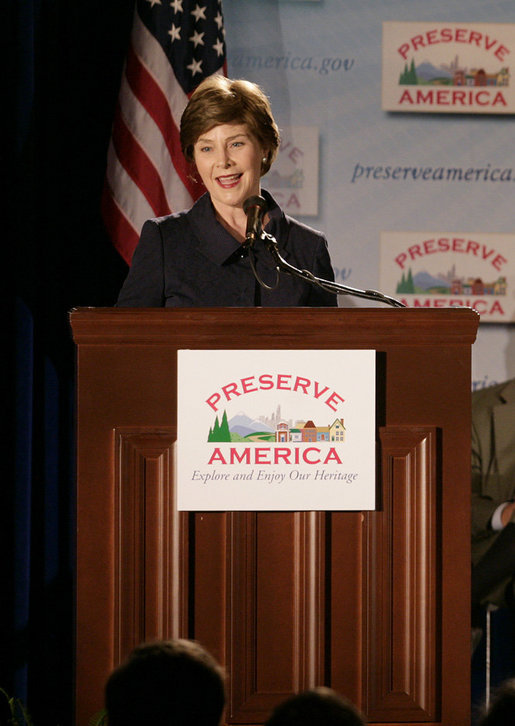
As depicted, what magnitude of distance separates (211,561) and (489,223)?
7.75 feet

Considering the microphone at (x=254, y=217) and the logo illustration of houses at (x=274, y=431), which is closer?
the logo illustration of houses at (x=274, y=431)

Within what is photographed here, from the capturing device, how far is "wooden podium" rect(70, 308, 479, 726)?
148 cm

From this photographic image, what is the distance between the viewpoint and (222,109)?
2.10 meters

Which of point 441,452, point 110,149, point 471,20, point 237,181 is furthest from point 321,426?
point 471,20

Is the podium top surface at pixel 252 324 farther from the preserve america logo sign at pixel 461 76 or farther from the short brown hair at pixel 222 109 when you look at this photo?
the preserve america logo sign at pixel 461 76

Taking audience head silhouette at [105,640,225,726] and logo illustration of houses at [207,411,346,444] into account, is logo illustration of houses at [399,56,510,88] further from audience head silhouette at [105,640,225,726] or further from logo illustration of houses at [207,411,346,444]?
audience head silhouette at [105,640,225,726]

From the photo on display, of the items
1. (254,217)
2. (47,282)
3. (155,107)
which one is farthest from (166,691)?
(155,107)

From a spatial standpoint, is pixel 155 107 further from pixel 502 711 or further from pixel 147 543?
pixel 502 711

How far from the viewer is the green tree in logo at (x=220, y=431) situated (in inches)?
57.0

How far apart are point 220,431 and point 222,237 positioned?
0.74 metres

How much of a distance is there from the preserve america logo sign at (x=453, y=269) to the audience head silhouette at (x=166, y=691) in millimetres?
2669

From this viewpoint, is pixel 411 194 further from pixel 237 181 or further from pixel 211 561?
pixel 211 561

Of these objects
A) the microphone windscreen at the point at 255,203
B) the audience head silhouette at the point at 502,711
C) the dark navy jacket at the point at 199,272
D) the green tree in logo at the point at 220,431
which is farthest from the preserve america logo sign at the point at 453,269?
the audience head silhouette at the point at 502,711

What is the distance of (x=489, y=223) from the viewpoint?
345 cm
